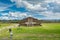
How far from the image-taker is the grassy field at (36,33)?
920 centimetres

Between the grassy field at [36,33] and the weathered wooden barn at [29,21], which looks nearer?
the grassy field at [36,33]

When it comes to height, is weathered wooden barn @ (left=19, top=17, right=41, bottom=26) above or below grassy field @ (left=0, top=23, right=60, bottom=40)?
above

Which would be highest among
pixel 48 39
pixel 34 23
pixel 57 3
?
pixel 57 3

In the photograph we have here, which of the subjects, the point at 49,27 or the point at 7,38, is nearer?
the point at 7,38

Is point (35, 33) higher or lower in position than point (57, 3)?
lower

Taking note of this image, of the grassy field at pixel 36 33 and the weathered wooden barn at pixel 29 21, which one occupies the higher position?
the weathered wooden barn at pixel 29 21

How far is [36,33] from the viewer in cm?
931

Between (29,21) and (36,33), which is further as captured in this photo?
(29,21)

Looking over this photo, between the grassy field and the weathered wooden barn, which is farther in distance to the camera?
the weathered wooden barn

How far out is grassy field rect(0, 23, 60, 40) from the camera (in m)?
9.20

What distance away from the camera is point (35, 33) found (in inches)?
367

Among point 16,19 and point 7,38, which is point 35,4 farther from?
point 7,38

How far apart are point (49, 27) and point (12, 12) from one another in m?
1.60

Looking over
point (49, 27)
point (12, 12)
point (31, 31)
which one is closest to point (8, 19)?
point (12, 12)
